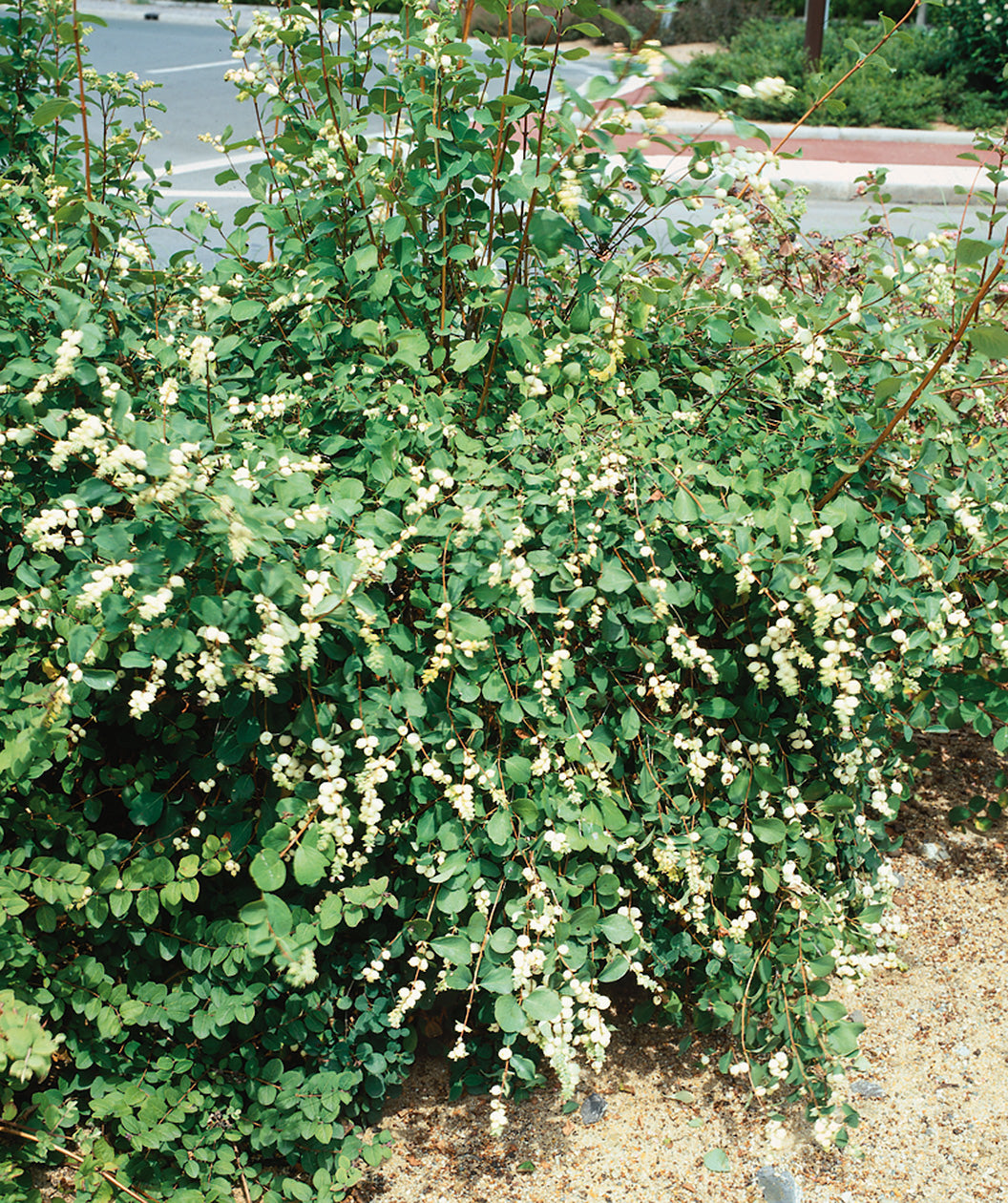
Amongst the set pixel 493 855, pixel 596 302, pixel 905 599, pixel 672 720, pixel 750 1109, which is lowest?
pixel 750 1109

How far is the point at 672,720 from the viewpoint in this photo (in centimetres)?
206

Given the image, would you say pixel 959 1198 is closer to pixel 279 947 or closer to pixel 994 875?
pixel 994 875

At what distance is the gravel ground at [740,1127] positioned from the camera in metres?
2.05

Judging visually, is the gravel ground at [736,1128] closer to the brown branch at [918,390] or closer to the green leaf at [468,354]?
the brown branch at [918,390]

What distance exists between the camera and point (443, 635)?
183 centimetres

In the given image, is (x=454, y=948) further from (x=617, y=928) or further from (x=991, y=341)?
(x=991, y=341)

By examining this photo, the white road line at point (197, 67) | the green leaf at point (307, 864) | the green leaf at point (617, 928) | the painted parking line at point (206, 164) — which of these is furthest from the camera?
the white road line at point (197, 67)

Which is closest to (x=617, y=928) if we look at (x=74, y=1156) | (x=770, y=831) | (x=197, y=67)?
(x=770, y=831)

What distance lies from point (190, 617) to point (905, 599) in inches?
51.8

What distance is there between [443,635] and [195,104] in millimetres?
12445


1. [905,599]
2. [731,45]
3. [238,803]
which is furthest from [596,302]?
[731,45]

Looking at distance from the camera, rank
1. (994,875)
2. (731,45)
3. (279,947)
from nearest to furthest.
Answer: (279,947)
(994,875)
(731,45)

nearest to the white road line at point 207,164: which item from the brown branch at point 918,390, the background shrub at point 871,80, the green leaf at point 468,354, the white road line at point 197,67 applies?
the background shrub at point 871,80

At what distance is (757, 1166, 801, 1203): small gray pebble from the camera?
202cm
